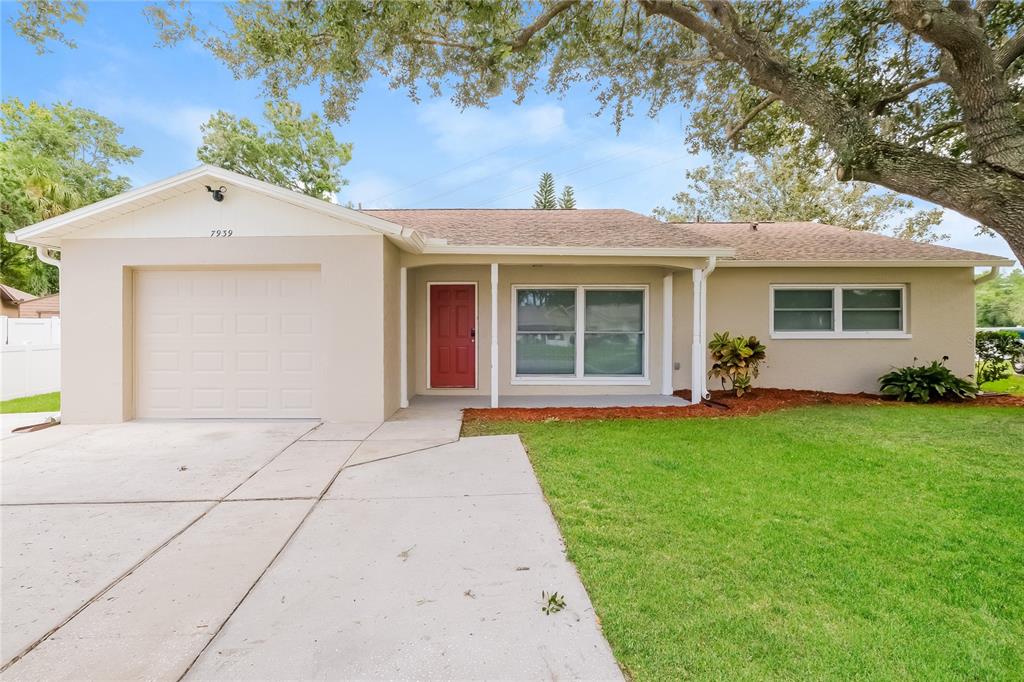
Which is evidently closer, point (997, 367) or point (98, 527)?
point (98, 527)

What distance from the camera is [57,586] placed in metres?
2.67

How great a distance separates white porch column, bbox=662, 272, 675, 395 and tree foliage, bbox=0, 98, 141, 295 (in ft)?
74.2

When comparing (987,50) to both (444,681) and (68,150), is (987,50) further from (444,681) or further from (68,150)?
(68,150)

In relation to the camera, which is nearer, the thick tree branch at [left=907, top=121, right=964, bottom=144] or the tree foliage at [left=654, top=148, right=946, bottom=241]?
the thick tree branch at [left=907, top=121, right=964, bottom=144]

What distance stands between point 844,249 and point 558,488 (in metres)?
8.89

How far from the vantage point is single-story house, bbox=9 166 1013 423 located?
6.75 meters

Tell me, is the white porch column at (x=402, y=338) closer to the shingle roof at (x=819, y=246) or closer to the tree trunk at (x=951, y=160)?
the shingle roof at (x=819, y=246)

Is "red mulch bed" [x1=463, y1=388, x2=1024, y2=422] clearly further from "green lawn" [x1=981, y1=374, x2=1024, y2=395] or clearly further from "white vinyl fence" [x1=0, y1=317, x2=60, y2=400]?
"white vinyl fence" [x1=0, y1=317, x2=60, y2=400]

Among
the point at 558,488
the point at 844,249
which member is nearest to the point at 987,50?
the point at 844,249

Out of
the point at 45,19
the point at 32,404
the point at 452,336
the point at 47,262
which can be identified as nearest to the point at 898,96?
the point at 452,336

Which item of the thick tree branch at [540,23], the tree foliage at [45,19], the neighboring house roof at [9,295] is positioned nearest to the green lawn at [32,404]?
Answer: the tree foliage at [45,19]

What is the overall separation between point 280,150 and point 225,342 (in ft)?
69.9

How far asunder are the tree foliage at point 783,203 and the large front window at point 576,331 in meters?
14.3

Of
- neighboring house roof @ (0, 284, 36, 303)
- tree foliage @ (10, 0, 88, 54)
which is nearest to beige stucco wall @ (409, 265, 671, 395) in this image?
tree foliage @ (10, 0, 88, 54)
